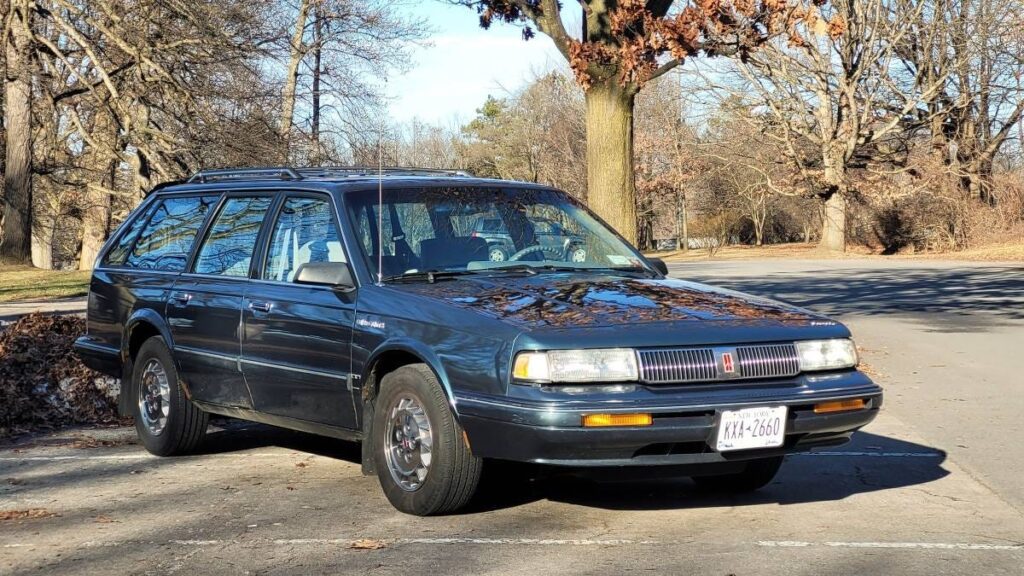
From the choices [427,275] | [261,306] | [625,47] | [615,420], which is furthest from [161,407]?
[625,47]

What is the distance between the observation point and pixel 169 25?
23250 mm

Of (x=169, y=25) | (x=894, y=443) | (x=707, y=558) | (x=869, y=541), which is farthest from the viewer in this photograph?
(x=169, y=25)

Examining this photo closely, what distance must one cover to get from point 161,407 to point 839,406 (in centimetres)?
420

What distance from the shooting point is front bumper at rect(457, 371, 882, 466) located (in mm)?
5316

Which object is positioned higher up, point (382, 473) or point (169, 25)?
point (169, 25)

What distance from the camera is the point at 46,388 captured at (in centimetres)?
965

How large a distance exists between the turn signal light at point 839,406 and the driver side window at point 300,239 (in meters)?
2.51

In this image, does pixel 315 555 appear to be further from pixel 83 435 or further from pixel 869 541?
pixel 83 435

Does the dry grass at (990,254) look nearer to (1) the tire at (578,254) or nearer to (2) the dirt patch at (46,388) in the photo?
(2) the dirt patch at (46,388)

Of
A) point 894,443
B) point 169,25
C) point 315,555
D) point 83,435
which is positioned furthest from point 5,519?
point 169,25

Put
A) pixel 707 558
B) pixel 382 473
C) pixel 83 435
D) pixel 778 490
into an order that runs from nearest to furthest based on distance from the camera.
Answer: pixel 707 558, pixel 382 473, pixel 778 490, pixel 83 435

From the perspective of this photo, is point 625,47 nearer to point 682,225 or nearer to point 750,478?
point 750,478

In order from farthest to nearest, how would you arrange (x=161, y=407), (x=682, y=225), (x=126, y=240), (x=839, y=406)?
(x=682, y=225), (x=126, y=240), (x=161, y=407), (x=839, y=406)

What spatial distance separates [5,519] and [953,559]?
4283 millimetres
